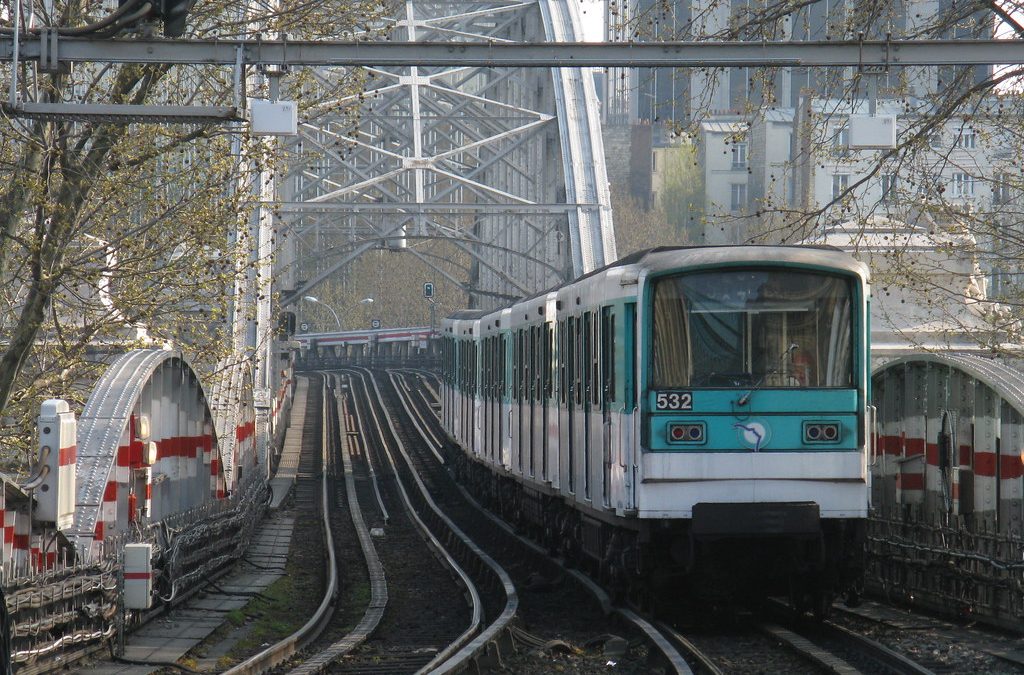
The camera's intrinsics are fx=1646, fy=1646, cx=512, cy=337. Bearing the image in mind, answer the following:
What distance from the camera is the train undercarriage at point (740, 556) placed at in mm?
11805

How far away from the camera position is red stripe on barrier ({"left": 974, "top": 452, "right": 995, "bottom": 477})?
41.3 feet

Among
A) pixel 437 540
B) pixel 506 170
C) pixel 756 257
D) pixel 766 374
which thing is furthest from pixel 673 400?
pixel 506 170

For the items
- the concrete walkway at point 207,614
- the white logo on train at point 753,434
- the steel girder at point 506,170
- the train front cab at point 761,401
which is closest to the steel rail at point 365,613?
the concrete walkway at point 207,614

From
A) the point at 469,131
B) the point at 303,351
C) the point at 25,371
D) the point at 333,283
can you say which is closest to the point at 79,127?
the point at 25,371

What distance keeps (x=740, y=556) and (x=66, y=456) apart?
5.05m

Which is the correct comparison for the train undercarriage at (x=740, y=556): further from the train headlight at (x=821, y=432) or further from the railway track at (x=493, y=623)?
the train headlight at (x=821, y=432)

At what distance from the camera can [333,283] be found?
111m

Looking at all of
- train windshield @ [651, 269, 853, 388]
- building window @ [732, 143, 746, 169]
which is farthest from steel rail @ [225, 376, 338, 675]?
building window @ [732, 143, 746, 169]

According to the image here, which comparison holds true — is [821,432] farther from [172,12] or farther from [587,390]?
[172,12]

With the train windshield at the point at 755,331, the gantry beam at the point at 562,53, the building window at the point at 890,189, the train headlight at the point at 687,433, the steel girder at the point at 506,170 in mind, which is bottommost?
the train headlight at the point at 687,433

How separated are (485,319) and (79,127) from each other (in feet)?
34.2

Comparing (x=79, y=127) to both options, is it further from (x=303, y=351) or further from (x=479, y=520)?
(x=303, y=351)

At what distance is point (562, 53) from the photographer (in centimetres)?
1172

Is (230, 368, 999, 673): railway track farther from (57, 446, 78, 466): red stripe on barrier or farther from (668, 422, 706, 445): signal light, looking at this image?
(57, 446, 78, 466): red stripe on barrier
